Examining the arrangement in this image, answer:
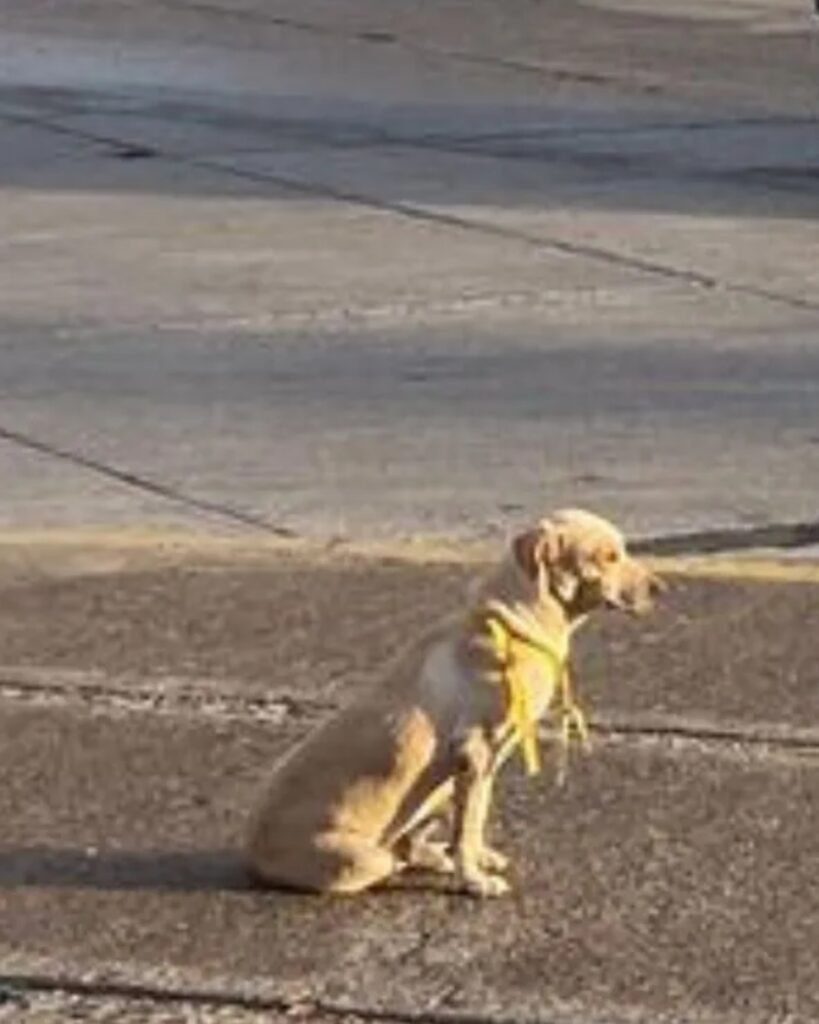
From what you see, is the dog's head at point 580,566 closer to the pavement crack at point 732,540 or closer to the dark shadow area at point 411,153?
the pavement crack at point 732,540

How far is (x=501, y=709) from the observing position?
6871 millimetres

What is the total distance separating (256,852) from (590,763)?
1154mm

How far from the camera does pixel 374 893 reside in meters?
7.04

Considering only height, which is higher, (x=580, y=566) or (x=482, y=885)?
(x=580, y=566)

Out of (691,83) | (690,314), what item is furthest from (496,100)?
(690,314)

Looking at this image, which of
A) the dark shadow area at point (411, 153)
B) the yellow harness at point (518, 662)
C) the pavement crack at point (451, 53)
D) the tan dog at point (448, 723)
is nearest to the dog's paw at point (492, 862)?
the tan dog at point (448, 723)

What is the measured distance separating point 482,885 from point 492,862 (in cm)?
13

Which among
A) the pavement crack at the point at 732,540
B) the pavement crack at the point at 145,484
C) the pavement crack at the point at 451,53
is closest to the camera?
the pavement crack at the point at 732,540

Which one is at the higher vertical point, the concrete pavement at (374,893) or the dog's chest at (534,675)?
the dog's chest at (534,675)

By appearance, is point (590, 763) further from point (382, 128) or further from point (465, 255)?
point (382, 128)

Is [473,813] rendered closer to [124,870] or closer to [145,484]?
[124,870]

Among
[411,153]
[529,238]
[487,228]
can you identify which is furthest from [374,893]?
[411,153]

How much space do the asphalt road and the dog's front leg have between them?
3.52m

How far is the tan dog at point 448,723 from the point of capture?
6863mm
